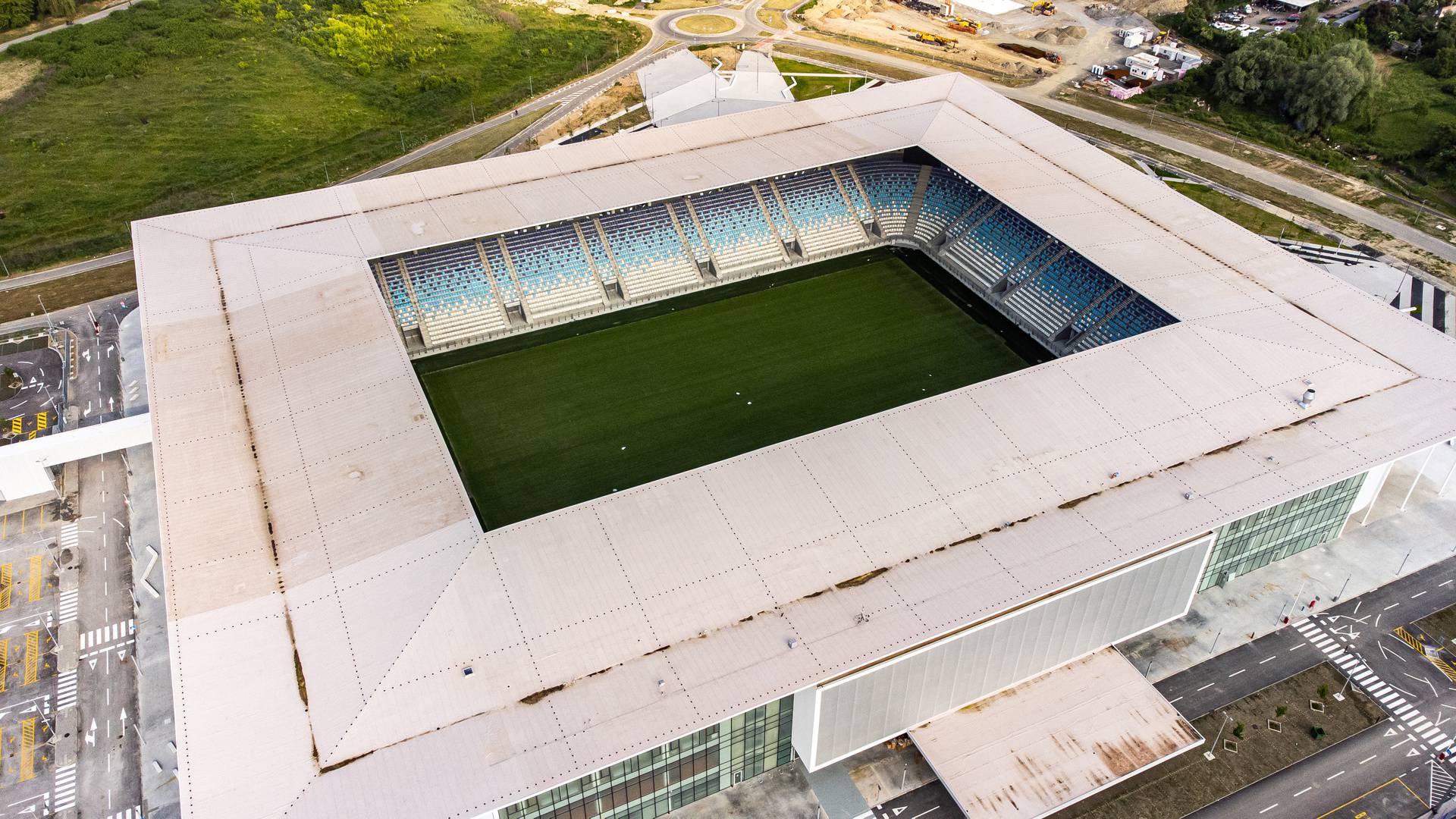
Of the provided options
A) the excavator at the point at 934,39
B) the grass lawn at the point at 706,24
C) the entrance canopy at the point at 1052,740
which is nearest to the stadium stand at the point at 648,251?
the entrance canopy at the point at 1052,740

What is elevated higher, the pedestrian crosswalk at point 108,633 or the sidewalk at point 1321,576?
the sidewalk at point 1321,576

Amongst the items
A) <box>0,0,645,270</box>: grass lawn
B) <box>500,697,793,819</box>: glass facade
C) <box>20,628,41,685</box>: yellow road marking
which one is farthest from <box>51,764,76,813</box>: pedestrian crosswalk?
<box>0,0,645,270</box>: grass lawn

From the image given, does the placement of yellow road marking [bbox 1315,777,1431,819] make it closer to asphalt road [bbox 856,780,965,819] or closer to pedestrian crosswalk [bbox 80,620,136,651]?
asphalt road [bbox 856,780,965,819]

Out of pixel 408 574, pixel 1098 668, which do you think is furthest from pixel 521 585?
pixel 1098 668

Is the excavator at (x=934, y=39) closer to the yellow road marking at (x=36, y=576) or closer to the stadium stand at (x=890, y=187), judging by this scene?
the stadium stand at (x=890, y=187)

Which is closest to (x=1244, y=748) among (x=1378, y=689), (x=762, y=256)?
(x=1378, y=689)

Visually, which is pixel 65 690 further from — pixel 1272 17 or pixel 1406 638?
pixel 1272 17
